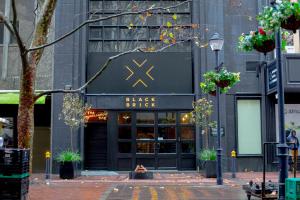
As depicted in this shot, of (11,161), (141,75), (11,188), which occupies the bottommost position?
(11,188)

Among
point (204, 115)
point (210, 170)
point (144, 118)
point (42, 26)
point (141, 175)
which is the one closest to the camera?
point (42, 26)

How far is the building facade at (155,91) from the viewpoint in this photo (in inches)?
889

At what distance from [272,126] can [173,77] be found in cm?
520

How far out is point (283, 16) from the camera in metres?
8.30

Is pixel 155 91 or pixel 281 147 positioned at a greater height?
pixel 155 91

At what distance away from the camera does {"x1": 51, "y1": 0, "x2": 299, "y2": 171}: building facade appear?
22578 mm

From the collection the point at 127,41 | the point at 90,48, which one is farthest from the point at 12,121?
the point at 127,41

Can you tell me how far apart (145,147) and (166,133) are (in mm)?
1182

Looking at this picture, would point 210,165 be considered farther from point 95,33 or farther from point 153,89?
point 95,33

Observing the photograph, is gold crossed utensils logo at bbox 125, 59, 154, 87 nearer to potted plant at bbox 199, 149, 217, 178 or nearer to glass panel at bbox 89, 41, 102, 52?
glass panel at bbox 89, 41, 102, 52

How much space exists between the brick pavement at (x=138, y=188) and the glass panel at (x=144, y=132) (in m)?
2.68

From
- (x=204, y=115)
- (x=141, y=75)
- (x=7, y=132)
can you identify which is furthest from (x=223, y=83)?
(x=7, y=132)

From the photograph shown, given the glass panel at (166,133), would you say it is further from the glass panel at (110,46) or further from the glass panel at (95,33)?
the glass panel at (95,33)

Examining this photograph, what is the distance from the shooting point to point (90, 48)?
23328mm
